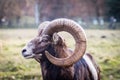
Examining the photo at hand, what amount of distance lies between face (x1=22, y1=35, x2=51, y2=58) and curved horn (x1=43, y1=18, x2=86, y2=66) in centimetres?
8

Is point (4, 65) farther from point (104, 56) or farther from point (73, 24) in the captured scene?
point (73, 24)

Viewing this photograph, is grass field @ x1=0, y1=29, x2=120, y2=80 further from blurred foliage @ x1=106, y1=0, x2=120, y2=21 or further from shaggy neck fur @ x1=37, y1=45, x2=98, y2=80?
shaggy neck fur @ x1=37, y1=45, x2=98, y2=80

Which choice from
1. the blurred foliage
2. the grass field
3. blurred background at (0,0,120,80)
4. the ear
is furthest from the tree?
the ear

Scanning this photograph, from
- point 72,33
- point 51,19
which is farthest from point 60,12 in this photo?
point 72,33

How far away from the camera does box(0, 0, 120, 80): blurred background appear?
854 cm

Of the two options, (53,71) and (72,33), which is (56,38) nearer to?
(72,33)

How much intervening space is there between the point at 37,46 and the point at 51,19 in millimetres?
2982

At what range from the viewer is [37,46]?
5730mm

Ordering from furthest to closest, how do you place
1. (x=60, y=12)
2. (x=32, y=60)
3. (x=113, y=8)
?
(x=113, y=8) → (x=60, y=12) → (x=32, y=60)

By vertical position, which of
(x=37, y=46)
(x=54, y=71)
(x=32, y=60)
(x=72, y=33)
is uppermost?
(x=72, y=33)

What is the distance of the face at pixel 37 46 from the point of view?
5691 mm

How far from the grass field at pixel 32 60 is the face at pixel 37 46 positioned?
7.88ft

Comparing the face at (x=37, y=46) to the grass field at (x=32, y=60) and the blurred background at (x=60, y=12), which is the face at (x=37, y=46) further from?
the blurred background at (x=60, y=12)

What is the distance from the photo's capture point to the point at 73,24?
18.9ft
